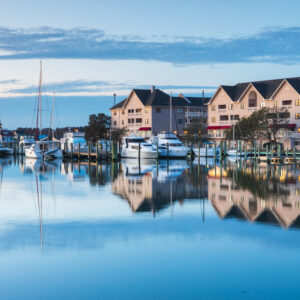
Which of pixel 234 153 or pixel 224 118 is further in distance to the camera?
pixel 224 118

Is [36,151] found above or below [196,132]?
below

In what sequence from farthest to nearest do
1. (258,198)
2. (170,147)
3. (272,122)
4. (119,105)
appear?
(119,105)
(272,122)
(170,147)
(258,198)

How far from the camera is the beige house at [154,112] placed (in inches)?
4281

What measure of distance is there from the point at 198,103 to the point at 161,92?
8460 millimetres

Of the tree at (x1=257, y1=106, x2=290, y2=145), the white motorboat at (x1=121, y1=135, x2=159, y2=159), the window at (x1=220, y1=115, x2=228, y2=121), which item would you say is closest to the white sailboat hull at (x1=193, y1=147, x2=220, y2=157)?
the tree at (x1=257, y1=106, x2=290, y2=145)

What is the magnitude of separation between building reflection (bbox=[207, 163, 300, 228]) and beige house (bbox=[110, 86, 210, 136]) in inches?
2600

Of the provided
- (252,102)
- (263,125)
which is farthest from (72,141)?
(252,102)

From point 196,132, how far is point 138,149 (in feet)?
71.7

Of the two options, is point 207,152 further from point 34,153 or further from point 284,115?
point 34,153

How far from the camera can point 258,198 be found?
2864 centimetres

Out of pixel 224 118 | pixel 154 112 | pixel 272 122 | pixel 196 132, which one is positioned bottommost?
pixel 196 132

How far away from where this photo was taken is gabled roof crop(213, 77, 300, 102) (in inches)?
3465

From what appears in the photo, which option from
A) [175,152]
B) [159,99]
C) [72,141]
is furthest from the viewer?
[159,99]

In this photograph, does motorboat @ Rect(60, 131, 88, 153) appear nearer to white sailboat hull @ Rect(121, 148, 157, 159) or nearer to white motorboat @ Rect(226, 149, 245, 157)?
white sailboat hull @ Rect(121, 148, 157, 159)
